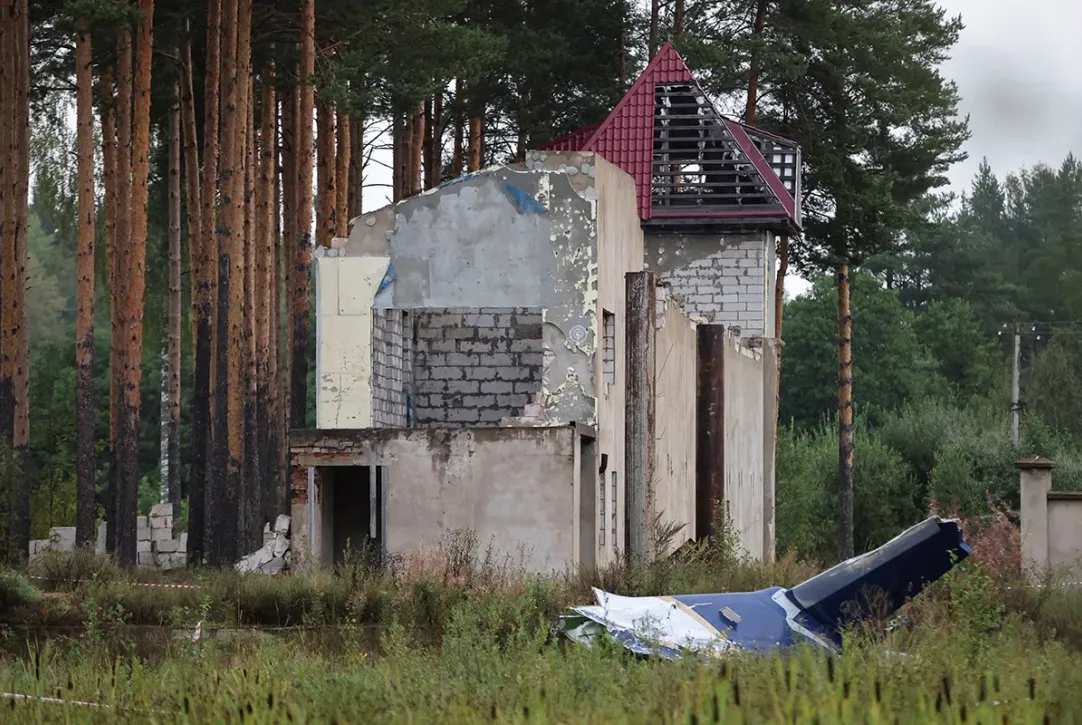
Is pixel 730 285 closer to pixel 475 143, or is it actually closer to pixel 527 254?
pixel 475 143

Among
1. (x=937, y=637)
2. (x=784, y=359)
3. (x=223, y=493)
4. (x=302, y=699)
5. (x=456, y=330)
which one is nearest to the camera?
(x=302, y=699)

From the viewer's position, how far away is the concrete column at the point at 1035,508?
27.1 metres

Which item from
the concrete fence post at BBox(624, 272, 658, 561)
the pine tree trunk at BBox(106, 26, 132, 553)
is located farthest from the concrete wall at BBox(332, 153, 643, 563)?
the pine tree trunk at BBox(106, 26, 132, 553)

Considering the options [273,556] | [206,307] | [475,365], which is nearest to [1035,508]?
[475,365]

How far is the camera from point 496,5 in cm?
4609

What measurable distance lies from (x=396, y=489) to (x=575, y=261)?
3985 millimetres

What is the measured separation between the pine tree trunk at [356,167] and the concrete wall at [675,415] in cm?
1601

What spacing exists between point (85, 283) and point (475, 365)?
876 cm

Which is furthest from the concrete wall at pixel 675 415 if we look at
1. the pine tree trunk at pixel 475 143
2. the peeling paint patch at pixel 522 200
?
the pine tree trunk at pixel 475 143

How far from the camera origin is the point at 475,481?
80.4 feet

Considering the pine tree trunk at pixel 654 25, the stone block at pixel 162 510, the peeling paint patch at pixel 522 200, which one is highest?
the pine tree trunk at pixel 654 25

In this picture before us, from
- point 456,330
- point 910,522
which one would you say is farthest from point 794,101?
point 456,330

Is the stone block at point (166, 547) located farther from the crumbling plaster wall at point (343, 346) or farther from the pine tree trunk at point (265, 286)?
the crumbling plaster wall at point (343, 346)

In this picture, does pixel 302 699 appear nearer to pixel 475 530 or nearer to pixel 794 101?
pixel 475 530
